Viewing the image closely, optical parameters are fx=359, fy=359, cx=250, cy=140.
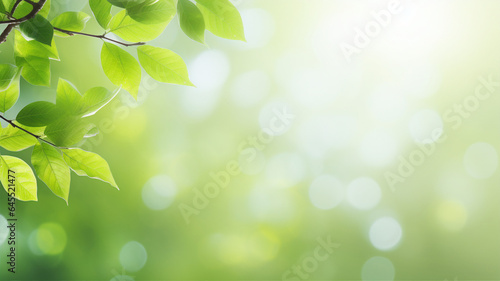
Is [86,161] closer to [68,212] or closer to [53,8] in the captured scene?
[53,8]

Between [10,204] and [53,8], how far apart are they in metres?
0.25

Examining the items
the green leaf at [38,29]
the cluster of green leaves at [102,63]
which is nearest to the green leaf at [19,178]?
the cluster of green leaves at [102,63]

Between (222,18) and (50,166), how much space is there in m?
0.15

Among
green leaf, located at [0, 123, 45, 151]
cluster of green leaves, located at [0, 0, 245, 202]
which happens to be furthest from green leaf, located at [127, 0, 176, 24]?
green leaf, located at [0, 123, 45, 151]

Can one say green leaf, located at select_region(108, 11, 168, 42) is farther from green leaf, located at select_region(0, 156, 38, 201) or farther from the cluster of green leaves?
green leaf, located at select_region(0, 156, 38, 201)

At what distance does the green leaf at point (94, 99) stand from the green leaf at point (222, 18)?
0.24 ft

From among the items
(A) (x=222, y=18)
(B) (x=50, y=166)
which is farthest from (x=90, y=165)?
(A) (x=222, y=18)

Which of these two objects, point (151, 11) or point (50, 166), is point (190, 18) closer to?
point (151, 11)

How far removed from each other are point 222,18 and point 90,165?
0.13m

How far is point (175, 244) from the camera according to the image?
165 cm

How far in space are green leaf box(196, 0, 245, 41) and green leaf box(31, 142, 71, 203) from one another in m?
0.13

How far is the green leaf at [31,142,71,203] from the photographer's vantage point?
0.24 meters

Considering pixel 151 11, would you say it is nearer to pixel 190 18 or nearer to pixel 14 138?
pixel 190 18

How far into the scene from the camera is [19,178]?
257mm
